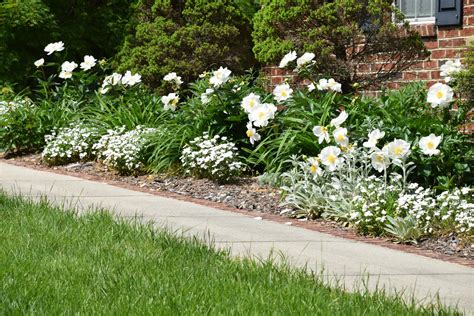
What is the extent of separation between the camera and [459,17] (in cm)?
1209

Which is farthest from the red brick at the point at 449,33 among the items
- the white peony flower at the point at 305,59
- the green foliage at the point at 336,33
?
the white peony flower at the point at 305,59

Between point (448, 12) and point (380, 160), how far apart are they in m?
5.25

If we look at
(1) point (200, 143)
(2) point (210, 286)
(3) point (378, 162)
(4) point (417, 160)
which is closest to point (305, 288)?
(2) point (210, 286)

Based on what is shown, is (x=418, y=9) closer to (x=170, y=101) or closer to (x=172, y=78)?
(x=172, y=78)

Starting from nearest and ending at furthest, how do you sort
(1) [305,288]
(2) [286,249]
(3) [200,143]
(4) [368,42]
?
(1) [305,288] < (2) [286,249] < (3) [200,143] < (4) [368,42]

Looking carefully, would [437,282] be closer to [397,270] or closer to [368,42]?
[397,270]

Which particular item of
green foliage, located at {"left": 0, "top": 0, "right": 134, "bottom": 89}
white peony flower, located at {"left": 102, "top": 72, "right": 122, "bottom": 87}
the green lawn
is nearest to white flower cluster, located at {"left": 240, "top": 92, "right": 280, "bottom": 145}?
the green lawn

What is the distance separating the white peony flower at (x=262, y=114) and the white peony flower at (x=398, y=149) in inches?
76.1

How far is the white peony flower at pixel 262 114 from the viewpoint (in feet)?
30.0

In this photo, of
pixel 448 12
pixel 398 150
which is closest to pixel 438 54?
pixel 448 12

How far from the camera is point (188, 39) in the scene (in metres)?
14.0

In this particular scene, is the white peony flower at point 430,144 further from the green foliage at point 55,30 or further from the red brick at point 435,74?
the green foliage at point 55,30

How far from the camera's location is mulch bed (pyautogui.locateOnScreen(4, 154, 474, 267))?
6.58 meters

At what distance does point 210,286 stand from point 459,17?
8.33 m
